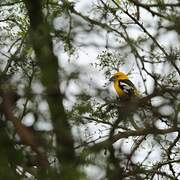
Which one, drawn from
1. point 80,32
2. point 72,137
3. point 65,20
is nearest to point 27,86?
point 72,137

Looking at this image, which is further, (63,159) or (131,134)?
(131,134)

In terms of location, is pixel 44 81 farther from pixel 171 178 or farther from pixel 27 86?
pixel 171 178

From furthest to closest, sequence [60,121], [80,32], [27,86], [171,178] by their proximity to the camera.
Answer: [171,178], [80,32], [27,86], [60,121]

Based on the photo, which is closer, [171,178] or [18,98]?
[18,98]

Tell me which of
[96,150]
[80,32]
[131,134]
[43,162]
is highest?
[131,134]

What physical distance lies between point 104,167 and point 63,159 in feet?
0.52

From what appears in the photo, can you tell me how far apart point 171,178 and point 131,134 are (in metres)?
0.38

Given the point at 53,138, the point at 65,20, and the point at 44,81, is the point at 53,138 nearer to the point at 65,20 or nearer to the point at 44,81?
the point at 44,81

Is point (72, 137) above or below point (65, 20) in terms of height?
below

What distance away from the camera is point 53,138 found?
986 mm

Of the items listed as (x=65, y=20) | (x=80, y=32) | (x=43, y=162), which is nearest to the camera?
(x=43, y=162)

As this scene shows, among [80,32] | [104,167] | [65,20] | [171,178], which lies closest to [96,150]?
[104,167]

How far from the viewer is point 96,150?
103cm

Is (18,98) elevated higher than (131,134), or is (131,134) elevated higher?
(131,134)
